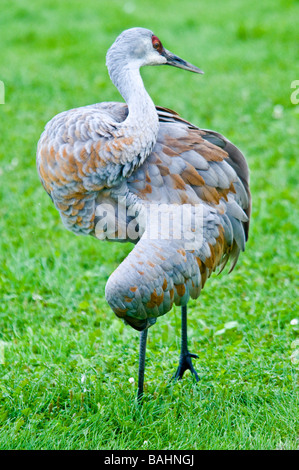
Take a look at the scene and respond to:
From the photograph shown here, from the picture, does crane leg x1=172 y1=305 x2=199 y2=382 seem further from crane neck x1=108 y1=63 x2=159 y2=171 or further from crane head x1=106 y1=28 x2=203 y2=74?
crane head x1=106 y1=28 x2=203 y2=74

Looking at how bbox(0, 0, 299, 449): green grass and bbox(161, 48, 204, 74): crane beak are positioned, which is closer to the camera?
bbox(0, 0, 299, 449): green grass

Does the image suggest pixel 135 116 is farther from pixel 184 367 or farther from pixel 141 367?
pixel 184 367

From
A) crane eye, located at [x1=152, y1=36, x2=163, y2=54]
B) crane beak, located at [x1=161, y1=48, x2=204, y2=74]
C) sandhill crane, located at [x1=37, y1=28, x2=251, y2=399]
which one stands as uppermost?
crane eye, located at [x1=152, y1=36, x2=163, y2=54]

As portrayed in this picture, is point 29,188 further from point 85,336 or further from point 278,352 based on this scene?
point 278,352

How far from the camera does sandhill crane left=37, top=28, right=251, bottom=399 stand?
3.16 m

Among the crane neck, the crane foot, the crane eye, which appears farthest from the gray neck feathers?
the crane foot

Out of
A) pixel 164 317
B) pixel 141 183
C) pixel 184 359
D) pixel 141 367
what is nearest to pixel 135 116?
pixel 141 183

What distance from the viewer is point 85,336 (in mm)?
4203

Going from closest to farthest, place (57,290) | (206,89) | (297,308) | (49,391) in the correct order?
1. (49,391)
2. (297,308)
3. (57,290)
4. (206,89)

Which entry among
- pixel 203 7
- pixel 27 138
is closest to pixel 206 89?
pixel 27 138

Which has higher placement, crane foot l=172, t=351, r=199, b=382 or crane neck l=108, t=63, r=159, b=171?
crane neck l=108, t=63, r=159, b=171

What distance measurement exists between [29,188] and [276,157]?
246 cm

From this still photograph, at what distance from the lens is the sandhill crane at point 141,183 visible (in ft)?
10.4

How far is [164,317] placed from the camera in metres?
4.54
